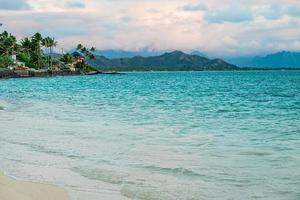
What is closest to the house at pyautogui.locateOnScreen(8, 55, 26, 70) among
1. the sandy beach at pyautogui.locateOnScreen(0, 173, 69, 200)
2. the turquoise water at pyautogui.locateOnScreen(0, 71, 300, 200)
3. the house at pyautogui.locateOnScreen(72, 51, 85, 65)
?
the house at pyautogui.locateOnScreen(72, 51, 85, 65)

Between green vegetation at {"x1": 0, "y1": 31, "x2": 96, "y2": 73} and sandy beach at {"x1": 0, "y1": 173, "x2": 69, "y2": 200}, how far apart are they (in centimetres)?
11601

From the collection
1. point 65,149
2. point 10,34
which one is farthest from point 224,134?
point 10,34

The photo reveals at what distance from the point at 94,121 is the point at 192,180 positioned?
46.0ft

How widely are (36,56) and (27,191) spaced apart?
467 ft

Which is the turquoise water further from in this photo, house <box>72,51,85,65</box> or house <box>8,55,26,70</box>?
house <box>72,51,85,65</box>

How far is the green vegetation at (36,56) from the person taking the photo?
12552 cm

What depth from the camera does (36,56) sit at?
14662 cm

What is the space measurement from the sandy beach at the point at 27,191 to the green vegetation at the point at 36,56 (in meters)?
116

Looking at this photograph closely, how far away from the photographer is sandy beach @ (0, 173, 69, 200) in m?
8.25

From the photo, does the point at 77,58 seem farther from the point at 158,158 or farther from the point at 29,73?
the point at 158,158

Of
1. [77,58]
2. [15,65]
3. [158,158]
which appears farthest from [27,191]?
[77,58]

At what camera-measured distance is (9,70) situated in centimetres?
11819

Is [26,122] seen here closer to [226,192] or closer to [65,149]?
[65,149]

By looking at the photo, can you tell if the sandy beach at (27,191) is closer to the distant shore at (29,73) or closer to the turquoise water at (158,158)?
the turquoise water at (158,158)
